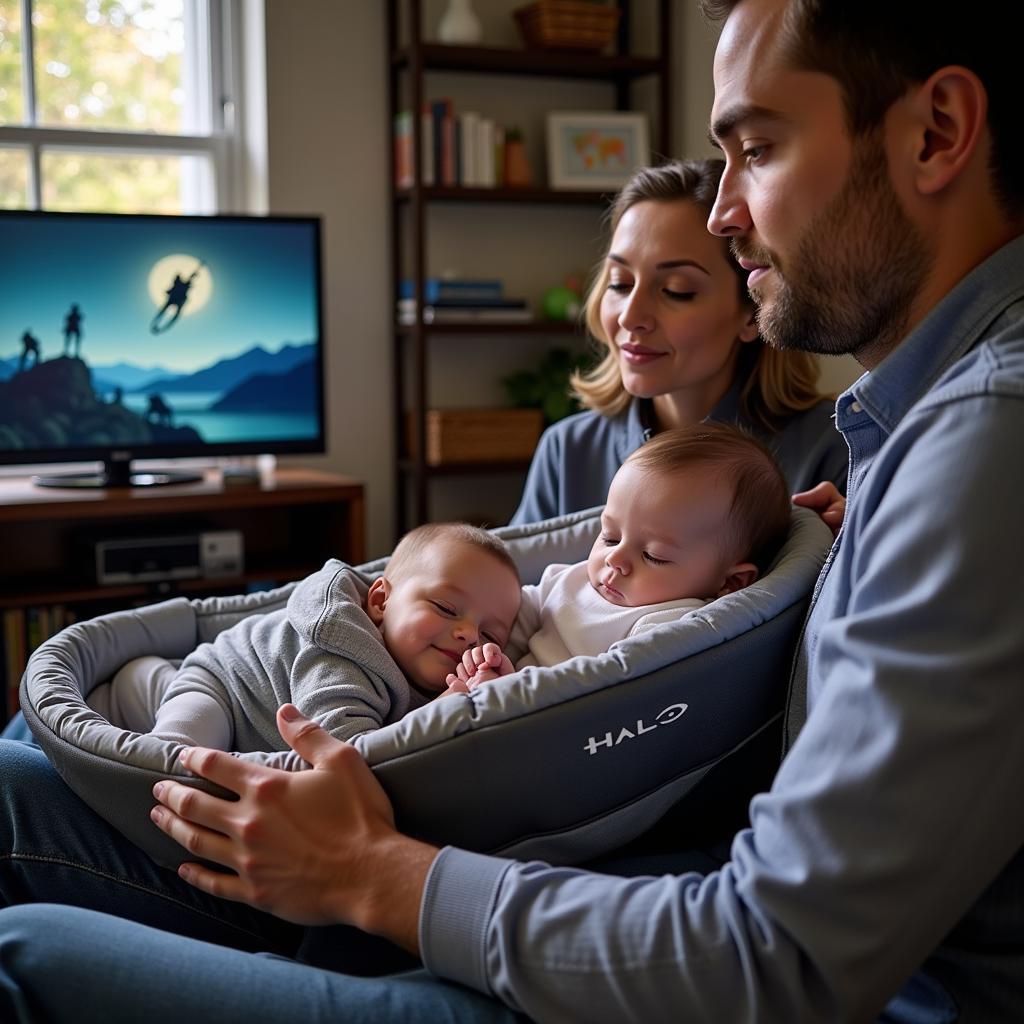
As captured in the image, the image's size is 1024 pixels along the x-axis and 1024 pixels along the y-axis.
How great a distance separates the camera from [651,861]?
4.08ft

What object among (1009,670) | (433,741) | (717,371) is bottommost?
(433,741)

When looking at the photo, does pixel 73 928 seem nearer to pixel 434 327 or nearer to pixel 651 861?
pixel 651 861

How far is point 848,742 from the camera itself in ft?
2.78

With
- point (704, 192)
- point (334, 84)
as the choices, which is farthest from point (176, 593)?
point (704, 192)

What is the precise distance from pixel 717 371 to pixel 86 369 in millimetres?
2085

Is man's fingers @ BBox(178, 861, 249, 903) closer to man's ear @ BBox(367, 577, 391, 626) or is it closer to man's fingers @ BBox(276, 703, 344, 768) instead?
man's fingers @ BBox(276, 703, 344, 768)

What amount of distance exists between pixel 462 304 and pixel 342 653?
2.89 meters

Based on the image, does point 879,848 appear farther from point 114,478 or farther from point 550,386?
point 550,386

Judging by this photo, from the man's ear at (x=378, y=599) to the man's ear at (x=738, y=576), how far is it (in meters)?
0.43

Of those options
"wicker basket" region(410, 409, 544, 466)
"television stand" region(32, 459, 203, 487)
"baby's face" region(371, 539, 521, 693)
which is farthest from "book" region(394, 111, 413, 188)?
"baby's face" region(371, 539, 521, 693)

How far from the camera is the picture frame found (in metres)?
4.30

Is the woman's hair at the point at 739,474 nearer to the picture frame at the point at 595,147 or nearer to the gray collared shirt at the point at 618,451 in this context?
the gray collared shirt at the point at 618,451

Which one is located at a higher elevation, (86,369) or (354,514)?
(86,369)

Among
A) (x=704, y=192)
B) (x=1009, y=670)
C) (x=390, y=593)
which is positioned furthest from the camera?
(x=704, y=192)
